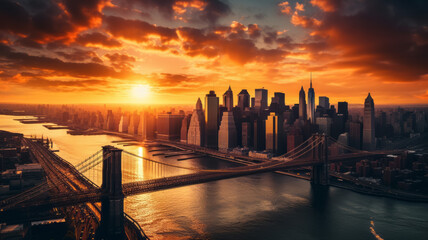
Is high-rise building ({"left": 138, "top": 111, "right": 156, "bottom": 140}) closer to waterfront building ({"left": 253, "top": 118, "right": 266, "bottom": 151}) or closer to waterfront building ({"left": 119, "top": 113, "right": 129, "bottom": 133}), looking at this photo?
waterfront building ({"left": 119, "top": 113, "right": 129, "bottom": 133})

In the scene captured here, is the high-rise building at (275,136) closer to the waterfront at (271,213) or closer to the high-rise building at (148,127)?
the waterfront at (271,213)

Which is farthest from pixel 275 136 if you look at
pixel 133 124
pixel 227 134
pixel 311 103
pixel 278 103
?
pixel 133 124

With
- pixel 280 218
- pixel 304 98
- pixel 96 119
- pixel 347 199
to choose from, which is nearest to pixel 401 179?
pixel 347 199

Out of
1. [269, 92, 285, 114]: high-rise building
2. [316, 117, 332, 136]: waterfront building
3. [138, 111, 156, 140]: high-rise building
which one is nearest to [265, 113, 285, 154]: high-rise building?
[316, 117, 332, 136]: waterfront building

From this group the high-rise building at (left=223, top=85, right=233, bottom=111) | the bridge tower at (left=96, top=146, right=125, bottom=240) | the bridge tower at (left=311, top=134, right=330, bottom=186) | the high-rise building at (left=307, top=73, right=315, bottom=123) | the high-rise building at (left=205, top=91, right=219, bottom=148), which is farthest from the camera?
the high-rise building at (left=223, top=85, right=233, bottom=111)

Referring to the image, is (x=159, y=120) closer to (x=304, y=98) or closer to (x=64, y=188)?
(x=304, y=98)

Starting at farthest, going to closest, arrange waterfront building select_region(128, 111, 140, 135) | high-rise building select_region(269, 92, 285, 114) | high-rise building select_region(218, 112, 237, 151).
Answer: waterfront building select_region(128, 111, 140, 135) → high-rise building select_region(269, 92, 285, 114) → high-rise building select_region(218, 112, 237, 151)
